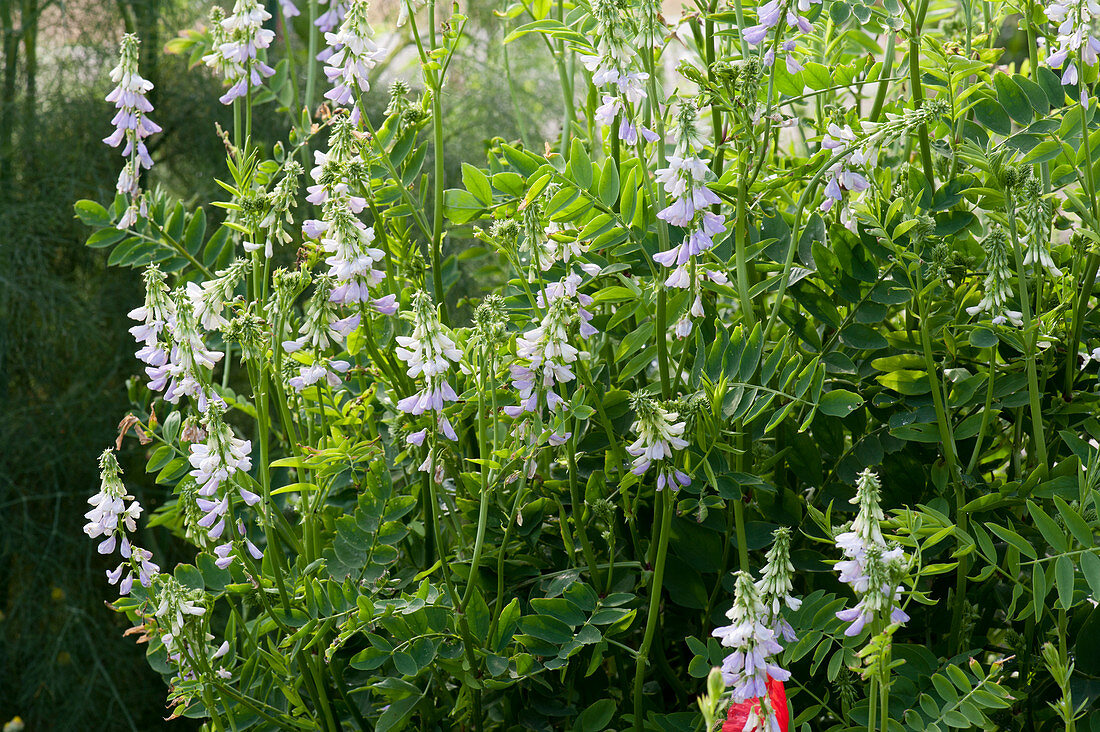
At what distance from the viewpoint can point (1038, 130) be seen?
66 centimetres

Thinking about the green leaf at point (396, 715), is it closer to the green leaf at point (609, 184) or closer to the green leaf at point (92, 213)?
the green leaf at point (609, 184)

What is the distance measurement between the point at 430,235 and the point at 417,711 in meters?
0.36

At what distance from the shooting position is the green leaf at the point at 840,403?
2.06 feet

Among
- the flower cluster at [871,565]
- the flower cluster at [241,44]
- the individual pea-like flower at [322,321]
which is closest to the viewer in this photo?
the flower cluster at [871,565]

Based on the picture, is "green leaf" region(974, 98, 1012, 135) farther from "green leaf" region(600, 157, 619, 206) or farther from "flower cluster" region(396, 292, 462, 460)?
"flower cluster" region(396, 292, 462, 460)

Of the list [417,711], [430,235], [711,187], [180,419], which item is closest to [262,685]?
[417,711]

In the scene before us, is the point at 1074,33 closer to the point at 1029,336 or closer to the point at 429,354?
the point at 1029,336

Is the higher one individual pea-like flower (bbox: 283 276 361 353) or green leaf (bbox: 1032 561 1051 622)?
individual pea-like flower (bbox: 283 276 361 353)

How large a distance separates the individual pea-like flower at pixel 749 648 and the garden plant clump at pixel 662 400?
4cm

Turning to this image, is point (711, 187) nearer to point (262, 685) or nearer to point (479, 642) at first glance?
point (479, 642)

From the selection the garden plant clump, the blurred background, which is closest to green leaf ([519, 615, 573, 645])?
the garden plant clump

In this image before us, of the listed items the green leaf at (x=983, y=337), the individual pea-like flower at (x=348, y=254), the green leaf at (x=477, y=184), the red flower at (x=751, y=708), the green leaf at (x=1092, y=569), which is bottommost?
the red flower at (x=751, y=708)

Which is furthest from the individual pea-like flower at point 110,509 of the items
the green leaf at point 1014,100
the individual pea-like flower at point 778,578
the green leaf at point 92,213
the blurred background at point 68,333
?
the blurred background at point 68,333

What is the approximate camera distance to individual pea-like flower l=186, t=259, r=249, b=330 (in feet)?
2.17
